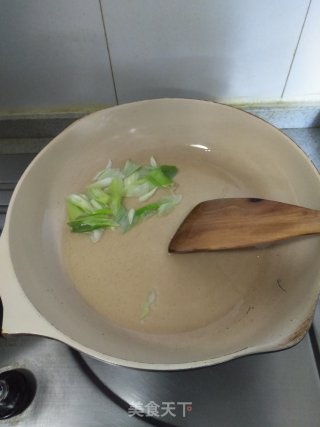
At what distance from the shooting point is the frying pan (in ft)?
1.55

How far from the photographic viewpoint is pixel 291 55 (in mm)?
672

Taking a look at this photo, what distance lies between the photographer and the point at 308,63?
0.69 meters

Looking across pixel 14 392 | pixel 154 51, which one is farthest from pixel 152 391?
pixel 154 51

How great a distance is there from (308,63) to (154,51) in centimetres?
27

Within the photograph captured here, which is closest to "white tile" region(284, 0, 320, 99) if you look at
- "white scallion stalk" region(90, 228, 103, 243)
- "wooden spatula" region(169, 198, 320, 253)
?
"wooden spatula" region(169, 198, 320, 253)

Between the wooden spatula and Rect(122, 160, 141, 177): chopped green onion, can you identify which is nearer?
the wooden spatula

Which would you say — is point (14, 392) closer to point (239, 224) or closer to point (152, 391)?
point (152, 391)

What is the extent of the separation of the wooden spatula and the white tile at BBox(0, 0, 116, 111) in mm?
316

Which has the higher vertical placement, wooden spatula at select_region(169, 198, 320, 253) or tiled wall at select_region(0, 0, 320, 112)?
tiled wall at select_region(0, 0, 320, 112)

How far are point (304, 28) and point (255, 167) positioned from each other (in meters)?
0.23

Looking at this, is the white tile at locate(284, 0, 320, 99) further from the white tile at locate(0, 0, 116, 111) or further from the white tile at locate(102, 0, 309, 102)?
the white tile at locate(0, 0, 116, 111)

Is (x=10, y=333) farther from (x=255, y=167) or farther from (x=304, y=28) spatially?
(x=304, y=28)

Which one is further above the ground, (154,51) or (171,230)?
(154,51)

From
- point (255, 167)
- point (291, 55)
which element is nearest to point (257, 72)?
point (291, 55)
